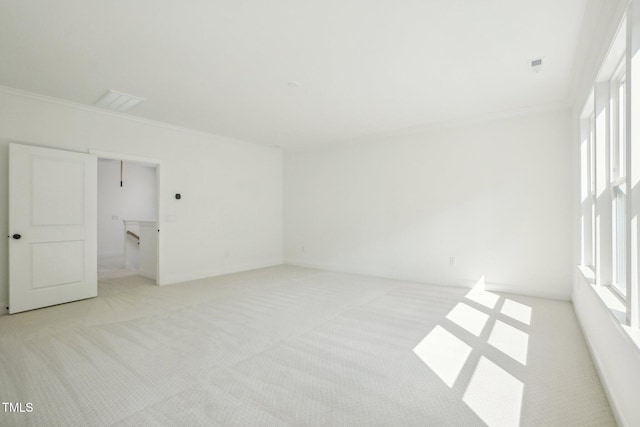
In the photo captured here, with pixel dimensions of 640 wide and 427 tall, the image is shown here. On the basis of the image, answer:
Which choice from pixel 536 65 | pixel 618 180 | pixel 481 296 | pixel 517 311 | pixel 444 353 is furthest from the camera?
pixel 481 296

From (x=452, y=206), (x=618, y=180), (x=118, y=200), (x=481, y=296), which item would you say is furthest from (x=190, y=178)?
(x=618, y=180)

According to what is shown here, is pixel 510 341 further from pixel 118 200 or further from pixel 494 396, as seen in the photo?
pixel 118 200

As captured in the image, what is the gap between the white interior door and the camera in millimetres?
3721

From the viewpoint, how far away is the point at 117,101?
4059 millimetres

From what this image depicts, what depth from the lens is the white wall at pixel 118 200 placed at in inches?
333

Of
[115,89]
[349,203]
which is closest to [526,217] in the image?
[349,203]

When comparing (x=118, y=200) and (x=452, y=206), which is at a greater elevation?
(x=118, y=200)

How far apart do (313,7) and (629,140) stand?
6.88 feet

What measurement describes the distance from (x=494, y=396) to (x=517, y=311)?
210cm

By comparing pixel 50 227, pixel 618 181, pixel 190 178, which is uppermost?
pixel 190 178

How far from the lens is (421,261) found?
17.5 ft

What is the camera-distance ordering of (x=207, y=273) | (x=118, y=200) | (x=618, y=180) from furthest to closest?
(x=118, y=200), (x=207, y=273), (x=618, y=180)

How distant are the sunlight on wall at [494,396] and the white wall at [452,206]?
2.67m

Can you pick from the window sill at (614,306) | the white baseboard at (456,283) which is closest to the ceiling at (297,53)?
the window sill at (614,306)
